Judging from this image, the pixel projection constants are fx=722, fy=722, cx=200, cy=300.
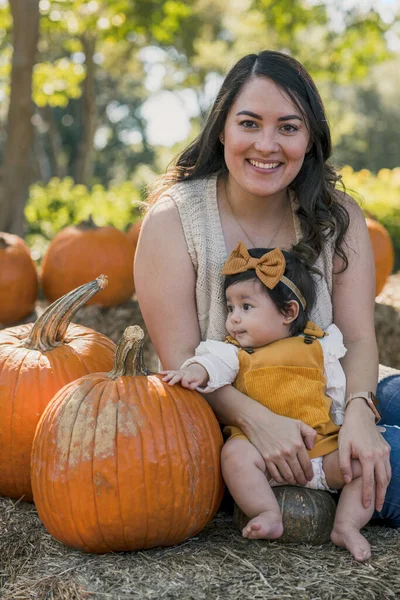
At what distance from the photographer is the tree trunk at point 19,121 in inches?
264

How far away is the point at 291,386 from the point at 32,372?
997mm

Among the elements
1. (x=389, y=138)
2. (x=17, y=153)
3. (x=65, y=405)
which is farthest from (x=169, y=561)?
(x=389, y=138)

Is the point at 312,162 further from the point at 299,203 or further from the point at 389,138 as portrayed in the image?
the point at 389,138

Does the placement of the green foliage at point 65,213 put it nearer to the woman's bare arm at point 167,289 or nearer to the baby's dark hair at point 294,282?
the woman's bare arm at point 167,289

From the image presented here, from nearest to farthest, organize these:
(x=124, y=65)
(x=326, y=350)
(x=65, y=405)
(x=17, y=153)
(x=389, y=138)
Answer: (x=65, y=405), (x=326, y=350), (x=17, y=153), (x=124, y=65), (x=389, y=138)

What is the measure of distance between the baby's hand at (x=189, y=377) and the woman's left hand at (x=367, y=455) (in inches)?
20.6

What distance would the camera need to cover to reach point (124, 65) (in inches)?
944

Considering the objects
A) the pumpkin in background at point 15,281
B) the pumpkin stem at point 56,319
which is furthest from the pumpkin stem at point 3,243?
the pumpkin stem at point 56,319

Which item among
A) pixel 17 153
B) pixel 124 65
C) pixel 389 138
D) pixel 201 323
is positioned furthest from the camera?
pixel 389 138

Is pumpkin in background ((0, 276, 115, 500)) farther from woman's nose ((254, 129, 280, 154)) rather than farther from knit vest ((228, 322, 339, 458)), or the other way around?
woman's nose ((254, 129, 280, 154))

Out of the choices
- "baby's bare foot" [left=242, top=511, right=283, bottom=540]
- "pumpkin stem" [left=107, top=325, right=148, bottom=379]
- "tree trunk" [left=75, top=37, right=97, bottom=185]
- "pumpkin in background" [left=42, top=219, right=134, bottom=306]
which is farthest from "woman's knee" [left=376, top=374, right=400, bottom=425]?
"tree trunk" [left=75, top=37, right=97, bottom=185]

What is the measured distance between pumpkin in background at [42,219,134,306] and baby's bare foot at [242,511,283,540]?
335 centimetres

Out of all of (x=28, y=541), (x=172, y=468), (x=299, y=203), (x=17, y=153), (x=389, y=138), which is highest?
(x=389, y=138)

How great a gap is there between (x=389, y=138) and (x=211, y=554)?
41.1 meters
